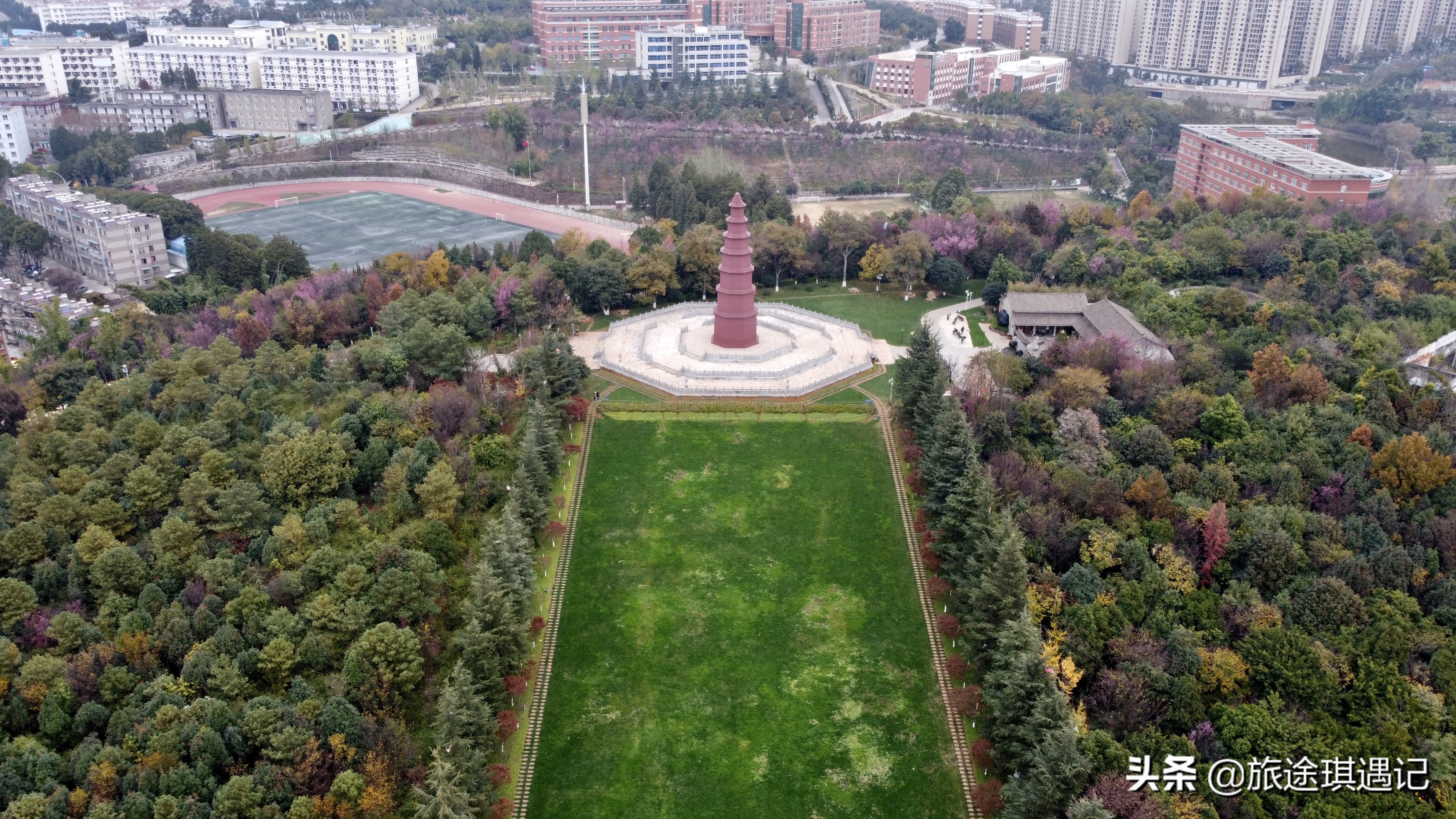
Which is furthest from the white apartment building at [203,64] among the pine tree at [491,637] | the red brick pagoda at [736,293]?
the pine tree at [491,637]

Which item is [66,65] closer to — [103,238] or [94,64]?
[94,64]

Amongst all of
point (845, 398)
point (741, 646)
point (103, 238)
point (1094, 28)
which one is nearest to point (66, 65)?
point (103, 238)

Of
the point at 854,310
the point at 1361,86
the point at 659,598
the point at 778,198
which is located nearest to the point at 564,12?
the point at 778,198

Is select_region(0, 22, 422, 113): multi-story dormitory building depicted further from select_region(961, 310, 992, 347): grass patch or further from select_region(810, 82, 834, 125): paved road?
select_region(961, 310, 992, 347): grass patch

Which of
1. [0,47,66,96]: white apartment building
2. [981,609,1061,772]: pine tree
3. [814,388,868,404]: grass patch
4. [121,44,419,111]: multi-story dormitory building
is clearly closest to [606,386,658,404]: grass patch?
[814,388,868,404]: grass patch

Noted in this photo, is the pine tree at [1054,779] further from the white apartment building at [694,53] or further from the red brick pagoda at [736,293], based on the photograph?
the white apartment building at [694,53]

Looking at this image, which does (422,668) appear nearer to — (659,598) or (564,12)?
(659,598)
